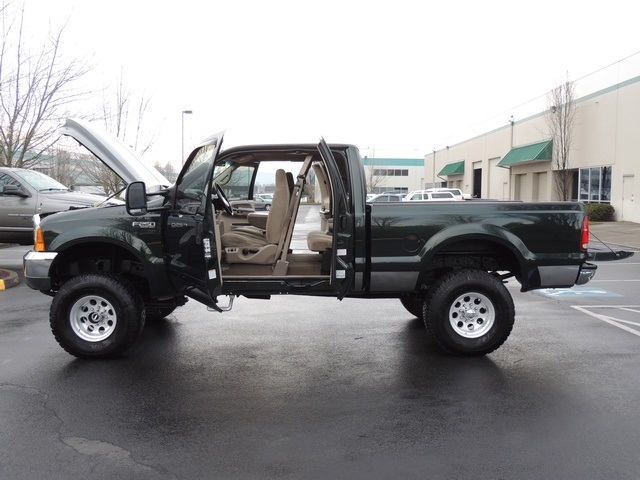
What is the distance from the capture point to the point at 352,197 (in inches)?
240

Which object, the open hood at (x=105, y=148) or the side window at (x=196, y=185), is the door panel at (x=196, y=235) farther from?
the open hood at (x=105, y=148)

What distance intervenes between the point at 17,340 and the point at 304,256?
332 cm

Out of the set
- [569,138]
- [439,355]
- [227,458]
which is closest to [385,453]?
[227,458]

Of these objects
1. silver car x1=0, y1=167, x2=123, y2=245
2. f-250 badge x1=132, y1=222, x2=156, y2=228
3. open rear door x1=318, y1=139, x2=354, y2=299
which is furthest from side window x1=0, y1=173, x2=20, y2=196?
open rear door x1=318, y1=139, x2=354, y2=299

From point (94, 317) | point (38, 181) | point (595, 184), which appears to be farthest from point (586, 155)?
Result: point (94, 317)

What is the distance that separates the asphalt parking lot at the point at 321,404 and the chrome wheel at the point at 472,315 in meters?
0.29

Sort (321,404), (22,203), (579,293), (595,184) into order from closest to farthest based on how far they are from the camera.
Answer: (321,404) < (579,293) < (22,203) < (595,184)

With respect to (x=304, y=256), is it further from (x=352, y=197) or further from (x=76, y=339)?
(x=76, y=339)

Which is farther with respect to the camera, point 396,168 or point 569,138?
point 396,168

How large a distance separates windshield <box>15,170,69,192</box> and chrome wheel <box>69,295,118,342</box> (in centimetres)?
744

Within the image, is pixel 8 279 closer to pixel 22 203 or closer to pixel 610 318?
pixel 22 203

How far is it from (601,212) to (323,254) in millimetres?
26577

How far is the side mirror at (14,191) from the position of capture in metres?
12.3

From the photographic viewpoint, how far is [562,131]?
33.7 metres
